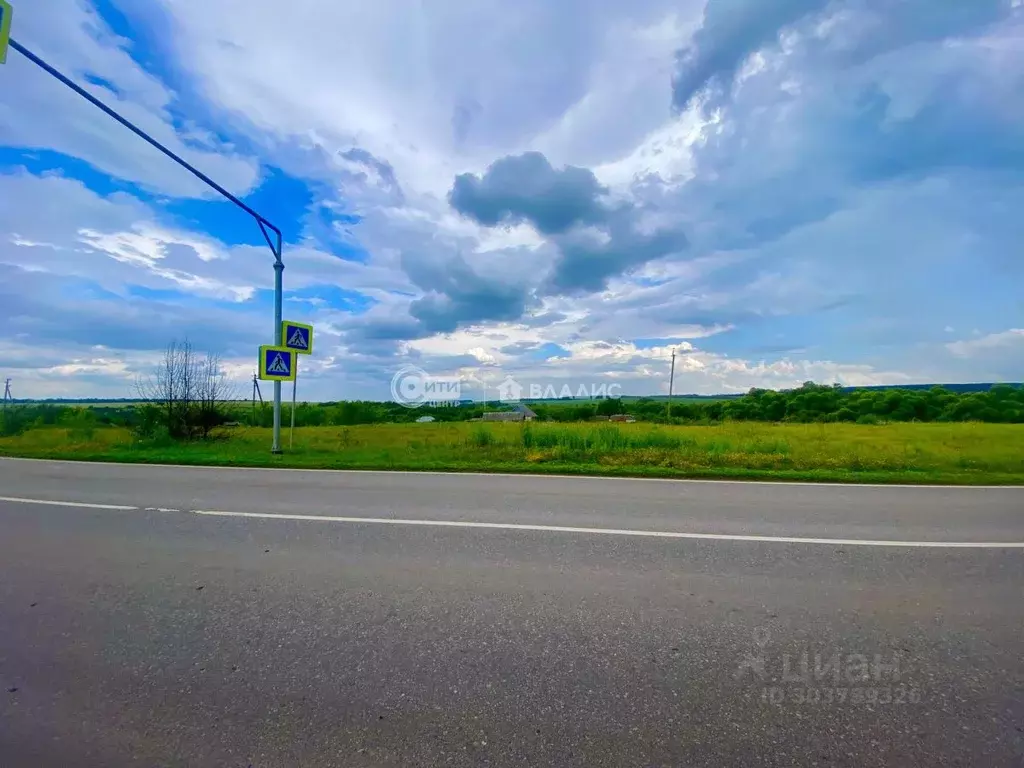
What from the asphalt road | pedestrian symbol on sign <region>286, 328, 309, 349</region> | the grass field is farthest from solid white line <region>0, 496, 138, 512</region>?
pedestrian symbol on sign <region>286, 328, 309, 349</region>

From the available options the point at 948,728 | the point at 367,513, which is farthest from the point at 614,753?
the point at 367,513

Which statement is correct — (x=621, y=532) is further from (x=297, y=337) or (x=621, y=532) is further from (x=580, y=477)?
(x=297, y=337)

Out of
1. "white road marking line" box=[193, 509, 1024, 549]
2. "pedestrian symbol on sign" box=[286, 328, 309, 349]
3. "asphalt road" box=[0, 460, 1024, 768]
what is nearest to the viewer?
"asphalt road" box=[0, 460, 1024, 768]

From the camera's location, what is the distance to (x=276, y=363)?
1227 centimetres

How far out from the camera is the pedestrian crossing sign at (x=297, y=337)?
41.5 ft

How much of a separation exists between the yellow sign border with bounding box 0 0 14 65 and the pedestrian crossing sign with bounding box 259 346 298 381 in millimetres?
7151

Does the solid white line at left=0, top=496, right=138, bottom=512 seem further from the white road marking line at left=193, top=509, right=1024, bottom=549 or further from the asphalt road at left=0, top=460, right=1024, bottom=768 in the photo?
the white road marking line at left=193, top=509, right=1024, bottom=549

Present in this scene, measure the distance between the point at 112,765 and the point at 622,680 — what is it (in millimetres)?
2473

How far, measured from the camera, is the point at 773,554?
4.79 meters

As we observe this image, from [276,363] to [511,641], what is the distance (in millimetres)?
11110

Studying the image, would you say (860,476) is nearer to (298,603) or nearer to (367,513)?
(367,513)

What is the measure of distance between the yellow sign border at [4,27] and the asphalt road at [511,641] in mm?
5416

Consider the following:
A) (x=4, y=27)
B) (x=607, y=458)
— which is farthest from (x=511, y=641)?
(x=607, y=458)

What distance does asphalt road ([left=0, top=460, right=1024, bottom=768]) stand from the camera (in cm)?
229
